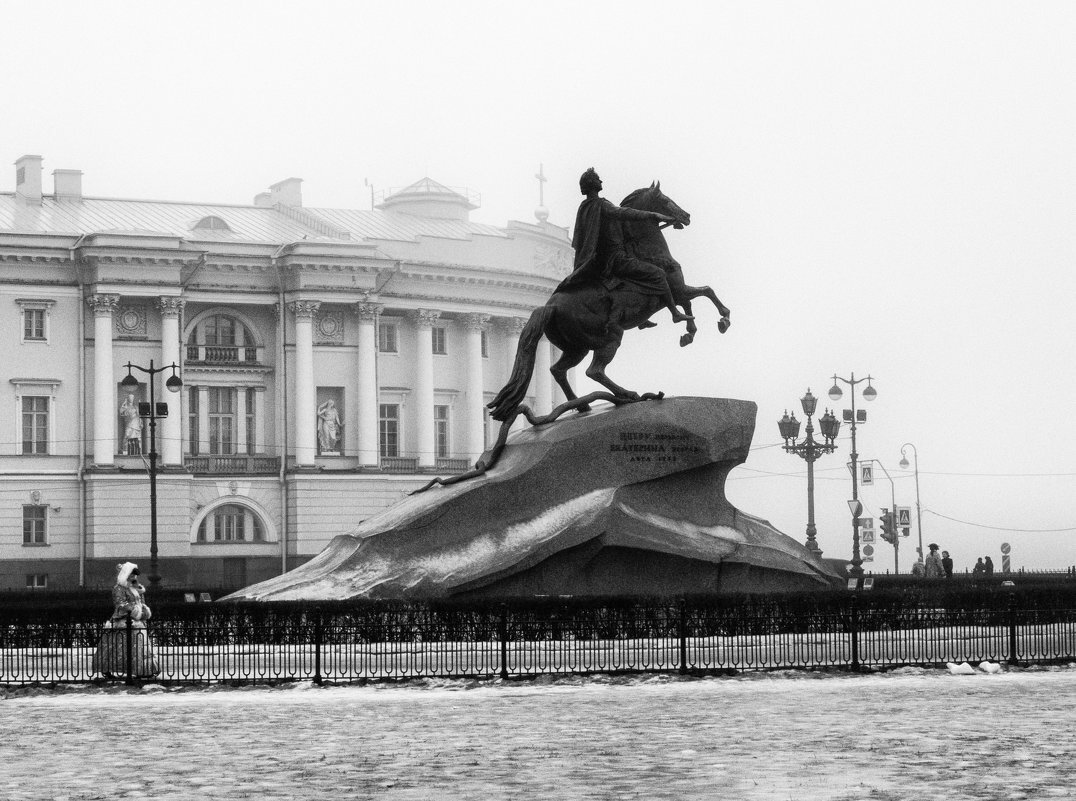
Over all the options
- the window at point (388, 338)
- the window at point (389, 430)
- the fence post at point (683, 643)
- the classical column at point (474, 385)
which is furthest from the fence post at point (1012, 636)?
the classical column at point (474, 385)

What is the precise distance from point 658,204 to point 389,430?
1843 inches

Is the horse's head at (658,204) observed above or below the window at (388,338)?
below

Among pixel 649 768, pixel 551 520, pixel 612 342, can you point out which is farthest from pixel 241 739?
pixel 612 342

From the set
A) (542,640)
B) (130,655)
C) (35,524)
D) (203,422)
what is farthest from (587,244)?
(203,422)

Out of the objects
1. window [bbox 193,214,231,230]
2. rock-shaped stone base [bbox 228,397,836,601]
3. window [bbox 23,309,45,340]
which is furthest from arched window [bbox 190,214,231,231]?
rock-shaped stone base [bbox 228,397,836,601]

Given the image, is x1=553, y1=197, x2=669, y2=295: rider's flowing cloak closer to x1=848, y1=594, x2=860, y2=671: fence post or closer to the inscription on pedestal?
the inscription on pedestal

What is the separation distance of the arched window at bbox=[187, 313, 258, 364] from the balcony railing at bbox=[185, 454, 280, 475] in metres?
3.43

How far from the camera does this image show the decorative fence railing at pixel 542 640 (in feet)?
59.8

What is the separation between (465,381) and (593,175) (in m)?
48.2

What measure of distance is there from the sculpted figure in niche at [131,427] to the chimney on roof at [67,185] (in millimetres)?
9647

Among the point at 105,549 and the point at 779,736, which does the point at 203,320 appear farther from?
the point at 779,736

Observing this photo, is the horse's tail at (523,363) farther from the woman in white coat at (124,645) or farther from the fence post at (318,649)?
the woman in white coat at (124,645)

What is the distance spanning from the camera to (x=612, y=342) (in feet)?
74.5

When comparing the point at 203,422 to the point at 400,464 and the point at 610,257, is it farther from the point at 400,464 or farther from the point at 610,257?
the point at 610,257
